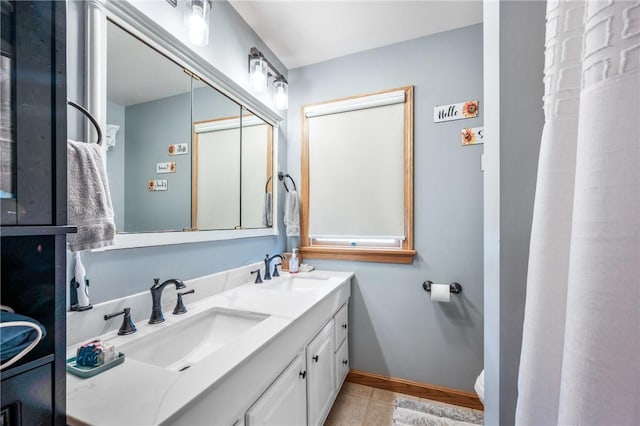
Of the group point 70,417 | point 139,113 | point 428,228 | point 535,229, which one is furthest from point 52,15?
point 428,228

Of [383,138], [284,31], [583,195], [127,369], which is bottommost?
[127,369]

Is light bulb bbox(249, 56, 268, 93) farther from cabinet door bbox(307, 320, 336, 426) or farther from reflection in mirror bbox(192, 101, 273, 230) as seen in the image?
cabinet door bbox(307, 320, 336, 426)

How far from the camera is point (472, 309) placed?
1.67 meters

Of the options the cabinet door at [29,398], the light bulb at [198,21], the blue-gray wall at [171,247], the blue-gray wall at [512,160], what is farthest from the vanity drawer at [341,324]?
the light bulb at [198,21]

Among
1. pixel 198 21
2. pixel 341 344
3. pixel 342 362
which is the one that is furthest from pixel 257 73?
pixel 342 362

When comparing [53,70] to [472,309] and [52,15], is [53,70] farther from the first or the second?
[472,309]

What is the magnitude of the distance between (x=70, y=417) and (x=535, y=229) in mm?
921

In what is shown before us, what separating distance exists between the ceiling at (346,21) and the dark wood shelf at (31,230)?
1.65m

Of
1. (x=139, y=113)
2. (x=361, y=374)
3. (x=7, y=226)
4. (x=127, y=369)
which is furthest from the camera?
(x=361, y=374)

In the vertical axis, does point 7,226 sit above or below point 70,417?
above

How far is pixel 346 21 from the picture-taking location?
169cm

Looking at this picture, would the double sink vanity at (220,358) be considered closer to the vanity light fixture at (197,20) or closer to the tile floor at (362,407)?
the tile floor at (362,407)

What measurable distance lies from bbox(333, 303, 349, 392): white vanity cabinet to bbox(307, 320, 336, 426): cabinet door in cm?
8

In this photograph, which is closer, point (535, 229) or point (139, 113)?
point (535, 229)
